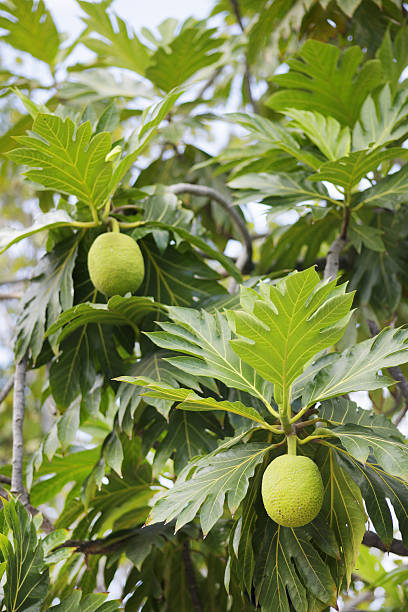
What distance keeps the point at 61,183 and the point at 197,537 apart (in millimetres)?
1038

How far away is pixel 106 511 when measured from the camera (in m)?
1.81

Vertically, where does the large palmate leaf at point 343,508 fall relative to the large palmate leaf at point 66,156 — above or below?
below

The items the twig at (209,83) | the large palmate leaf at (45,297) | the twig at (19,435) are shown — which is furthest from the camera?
the twig at (209,83)

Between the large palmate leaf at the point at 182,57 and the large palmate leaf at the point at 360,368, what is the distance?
1521mm

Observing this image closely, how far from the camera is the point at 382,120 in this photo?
1821mm

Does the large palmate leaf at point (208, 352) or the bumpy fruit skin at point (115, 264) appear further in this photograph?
the bumpy fruit skin at point (115, 264)

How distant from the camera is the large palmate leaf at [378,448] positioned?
3.43 ft

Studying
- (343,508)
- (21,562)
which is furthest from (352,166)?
(21,562)

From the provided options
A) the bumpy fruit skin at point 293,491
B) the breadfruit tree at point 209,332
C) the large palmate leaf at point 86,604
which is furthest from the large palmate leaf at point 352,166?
the large palmate leaf at point 86,604

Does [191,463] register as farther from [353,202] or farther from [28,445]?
[28,445]

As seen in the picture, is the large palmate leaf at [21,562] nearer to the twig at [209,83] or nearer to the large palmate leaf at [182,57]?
the large palmate leaf at [182,57]

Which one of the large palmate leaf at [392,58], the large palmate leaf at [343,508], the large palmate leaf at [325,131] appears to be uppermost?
the large palmate leaf at [392,58]

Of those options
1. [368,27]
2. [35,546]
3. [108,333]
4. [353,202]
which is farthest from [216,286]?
[368,27]

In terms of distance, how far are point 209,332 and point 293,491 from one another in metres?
0.35
